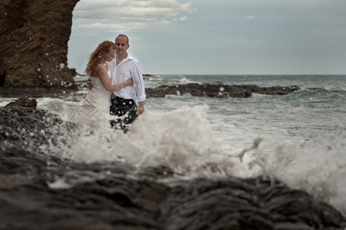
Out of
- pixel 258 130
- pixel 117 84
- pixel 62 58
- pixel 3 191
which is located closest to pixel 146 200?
pixel 3 191

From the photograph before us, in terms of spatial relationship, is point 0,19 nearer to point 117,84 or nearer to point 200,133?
point 117,84

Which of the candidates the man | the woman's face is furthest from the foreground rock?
the woman's face

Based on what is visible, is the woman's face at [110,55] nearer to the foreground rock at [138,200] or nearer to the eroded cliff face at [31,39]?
the foreground rock at [138,200]

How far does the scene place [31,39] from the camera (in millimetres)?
22375

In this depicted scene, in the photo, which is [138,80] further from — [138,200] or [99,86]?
[138,200]

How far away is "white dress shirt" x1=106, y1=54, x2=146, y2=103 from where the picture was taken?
16.9 ft

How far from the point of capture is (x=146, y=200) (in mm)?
2250

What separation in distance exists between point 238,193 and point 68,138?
2320 millimetres

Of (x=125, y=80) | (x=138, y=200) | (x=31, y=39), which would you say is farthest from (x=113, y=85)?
(x=31, y=39)

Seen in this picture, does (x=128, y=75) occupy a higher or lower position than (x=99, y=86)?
higher

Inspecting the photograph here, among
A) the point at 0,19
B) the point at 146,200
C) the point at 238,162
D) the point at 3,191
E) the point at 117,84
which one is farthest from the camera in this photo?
the point at 0,19

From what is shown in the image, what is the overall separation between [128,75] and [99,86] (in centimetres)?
47

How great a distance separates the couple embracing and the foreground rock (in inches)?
91.1

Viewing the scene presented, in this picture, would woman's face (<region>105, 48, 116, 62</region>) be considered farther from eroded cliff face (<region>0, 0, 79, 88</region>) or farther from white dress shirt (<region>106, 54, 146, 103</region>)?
eroded cliff face (<region>0, 0, 79, 88</region>)
